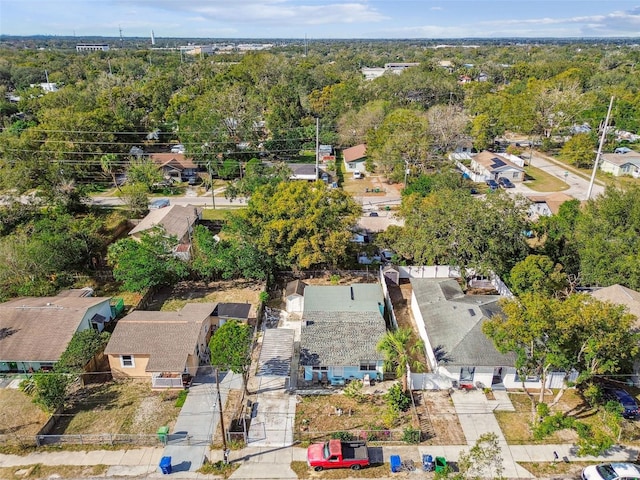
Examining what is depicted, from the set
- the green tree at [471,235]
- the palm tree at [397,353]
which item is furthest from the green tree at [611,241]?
the palm tree at [397,353]

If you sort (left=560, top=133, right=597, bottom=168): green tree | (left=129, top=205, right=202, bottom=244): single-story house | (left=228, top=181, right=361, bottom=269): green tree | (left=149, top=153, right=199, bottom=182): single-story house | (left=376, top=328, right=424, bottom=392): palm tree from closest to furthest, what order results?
(left=376, top=328, right=424, bottom=392): palm tree, (left=228, top=181, right=361, bottom=269): green tree, (left=129, top=205, right=202, bottom=244): single-story house, (left=149, top=153, right=199, bottom=182): single-story house, (left=560, top=133, right=597, bottom=168): green tree

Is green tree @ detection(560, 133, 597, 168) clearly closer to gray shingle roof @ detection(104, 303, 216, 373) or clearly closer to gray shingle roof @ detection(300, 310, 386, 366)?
gray shingle roof @ detection(300, 310, 386, 366)

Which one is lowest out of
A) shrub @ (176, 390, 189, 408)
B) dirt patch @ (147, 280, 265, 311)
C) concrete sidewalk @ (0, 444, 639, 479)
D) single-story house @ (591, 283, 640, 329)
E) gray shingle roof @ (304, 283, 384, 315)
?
dirt patch @ (147, 280, 265, 311)

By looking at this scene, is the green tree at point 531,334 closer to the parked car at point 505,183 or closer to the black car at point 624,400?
the black car at point 624,400

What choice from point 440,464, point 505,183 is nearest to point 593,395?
point 440,464

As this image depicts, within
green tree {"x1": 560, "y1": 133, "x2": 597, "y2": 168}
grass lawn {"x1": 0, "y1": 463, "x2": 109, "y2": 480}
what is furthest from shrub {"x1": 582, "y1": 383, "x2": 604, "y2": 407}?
green tree {"x1": 560, "y1": 133, "x2": 597, "y2": 168}

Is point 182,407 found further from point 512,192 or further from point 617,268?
point 512,192

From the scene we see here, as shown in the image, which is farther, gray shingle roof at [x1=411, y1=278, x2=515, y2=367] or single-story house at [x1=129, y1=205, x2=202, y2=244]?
single-story house at [x1=129, y1=205, x2=202, y2=244]
